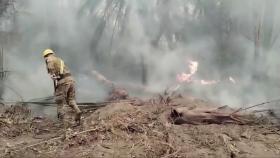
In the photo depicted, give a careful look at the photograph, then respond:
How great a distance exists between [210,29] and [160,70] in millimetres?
2236

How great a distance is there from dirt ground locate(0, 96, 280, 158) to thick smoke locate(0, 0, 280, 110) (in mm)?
4306

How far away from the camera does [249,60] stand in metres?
14.3

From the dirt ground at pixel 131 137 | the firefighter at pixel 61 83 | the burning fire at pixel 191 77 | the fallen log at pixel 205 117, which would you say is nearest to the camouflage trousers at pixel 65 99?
the firefighter at pixel 61 83

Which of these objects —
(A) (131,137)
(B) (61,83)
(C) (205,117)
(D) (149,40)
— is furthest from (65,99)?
(D) (149,40)

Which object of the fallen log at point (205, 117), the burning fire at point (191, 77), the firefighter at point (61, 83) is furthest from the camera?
the burning fire at point (191, 77)

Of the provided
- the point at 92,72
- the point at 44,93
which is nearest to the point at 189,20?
the point at 92,72

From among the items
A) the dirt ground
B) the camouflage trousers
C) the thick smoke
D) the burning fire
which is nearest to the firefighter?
the camouflage trousers

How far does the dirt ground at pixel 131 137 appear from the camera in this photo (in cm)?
766

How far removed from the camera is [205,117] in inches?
366

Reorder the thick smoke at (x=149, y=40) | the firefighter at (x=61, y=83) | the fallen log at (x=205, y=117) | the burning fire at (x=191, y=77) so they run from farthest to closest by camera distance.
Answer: the thick smoke at (x=149, y=40)
the burning fire at (x=191, y=77)
the firefighter at (x=61, y=83)
the fallen log at (x=205, y=117)

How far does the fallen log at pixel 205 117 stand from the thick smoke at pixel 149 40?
431 cm

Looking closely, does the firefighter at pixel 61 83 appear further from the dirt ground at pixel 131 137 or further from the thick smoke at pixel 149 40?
the thick smoke at pixel 149 40

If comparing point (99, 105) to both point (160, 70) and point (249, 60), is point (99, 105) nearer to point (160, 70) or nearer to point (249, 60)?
point (160, 70)

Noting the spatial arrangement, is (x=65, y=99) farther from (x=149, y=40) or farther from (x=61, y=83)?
(x=149, y=40)
